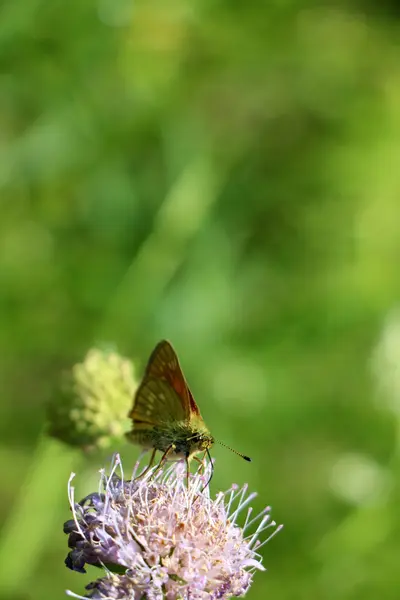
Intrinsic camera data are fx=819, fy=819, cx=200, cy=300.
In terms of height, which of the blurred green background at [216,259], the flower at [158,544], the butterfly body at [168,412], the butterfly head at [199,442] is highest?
the blurred green background at [216,259]

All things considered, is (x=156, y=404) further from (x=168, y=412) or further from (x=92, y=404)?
(x=92, y=404)

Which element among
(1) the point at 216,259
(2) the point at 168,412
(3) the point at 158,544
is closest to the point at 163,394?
(2) the point at 168,412

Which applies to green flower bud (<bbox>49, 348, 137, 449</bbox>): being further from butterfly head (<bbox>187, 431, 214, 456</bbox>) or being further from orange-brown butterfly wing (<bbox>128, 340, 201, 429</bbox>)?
butterfly head (<bbox>187, 431, 214, 456</bbox>)

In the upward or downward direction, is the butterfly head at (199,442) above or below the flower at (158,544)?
above

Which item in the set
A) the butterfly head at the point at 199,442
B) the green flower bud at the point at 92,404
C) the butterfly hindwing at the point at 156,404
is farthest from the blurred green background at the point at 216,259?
the butterfly head at the point at 199,442

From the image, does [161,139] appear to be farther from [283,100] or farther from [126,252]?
[283,100]

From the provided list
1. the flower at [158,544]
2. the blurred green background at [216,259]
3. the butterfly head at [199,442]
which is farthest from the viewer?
the blurred green background at [216,259]

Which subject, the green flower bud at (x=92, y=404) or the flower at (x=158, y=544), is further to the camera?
the green flower bud at (x=92, y=404)

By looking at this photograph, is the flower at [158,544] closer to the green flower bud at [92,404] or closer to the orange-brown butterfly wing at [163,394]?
the orange-brown butterfly wing at [163,394]
